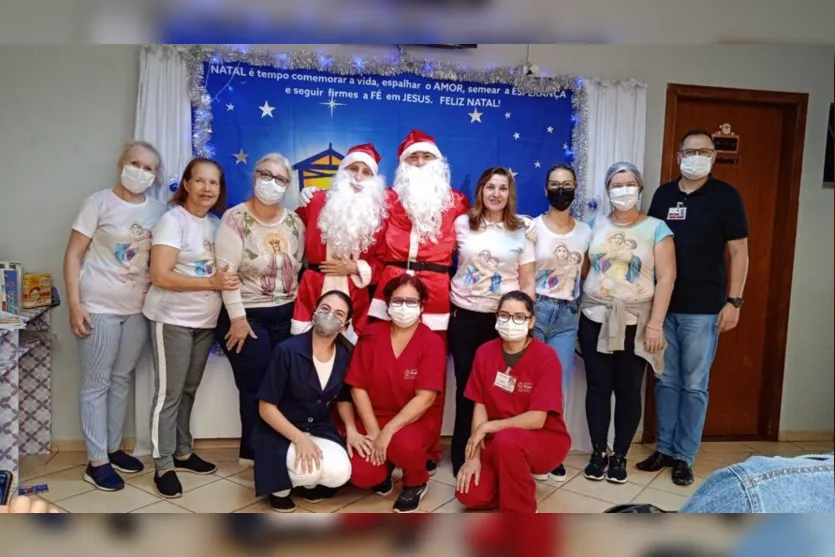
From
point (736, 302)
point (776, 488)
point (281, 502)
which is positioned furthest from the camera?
point (736, 302)

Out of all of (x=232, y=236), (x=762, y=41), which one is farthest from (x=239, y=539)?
(x=232, y=236)

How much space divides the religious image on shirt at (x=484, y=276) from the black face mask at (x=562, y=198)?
25 cm

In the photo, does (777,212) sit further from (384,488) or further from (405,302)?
(384,488)

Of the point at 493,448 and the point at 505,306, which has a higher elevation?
the point at 505,306

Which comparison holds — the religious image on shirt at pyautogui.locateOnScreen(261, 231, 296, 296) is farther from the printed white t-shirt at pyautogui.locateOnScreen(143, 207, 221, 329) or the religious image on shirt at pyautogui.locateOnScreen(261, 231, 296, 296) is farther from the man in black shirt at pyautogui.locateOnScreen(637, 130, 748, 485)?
the man in black shirt at pyautogui.locateOnScreen(637, 130, 748, 485)

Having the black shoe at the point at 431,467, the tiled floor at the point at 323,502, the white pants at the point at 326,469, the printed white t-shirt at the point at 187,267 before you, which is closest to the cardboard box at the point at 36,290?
the printed white t-shirt at the point at 187,267

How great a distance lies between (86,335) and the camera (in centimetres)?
142

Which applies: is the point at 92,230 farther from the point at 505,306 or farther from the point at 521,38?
the point at 521,38

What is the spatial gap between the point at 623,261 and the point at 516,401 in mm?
490

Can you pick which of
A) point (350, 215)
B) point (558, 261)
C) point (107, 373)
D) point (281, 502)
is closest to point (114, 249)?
point (107, 373)

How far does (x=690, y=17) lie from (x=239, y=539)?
1.52 ft

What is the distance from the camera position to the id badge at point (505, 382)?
148 centimetres

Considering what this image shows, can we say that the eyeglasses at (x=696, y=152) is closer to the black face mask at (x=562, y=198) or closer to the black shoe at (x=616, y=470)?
the black face mask at (x=562, y=198)

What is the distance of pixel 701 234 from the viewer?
4.50 ft
